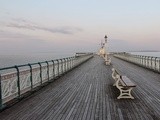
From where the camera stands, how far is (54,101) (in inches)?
399

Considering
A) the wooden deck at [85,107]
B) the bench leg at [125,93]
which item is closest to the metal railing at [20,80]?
the wooden deck at [85,107]

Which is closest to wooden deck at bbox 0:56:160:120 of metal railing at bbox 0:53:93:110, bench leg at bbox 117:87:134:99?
bench leg at bbox 117:87:134:99

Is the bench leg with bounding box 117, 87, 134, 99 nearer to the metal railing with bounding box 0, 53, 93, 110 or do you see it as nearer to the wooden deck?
the wooden deck

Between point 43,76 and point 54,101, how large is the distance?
17.4 feet

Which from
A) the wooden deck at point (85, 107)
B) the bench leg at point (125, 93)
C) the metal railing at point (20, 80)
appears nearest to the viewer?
the wooden deck at point (85, 107)

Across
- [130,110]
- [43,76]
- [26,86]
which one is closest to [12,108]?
[26,86]

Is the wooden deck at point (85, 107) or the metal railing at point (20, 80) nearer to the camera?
the wooden deck at point (85, 107)

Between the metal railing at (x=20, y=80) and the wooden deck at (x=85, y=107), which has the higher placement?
the metal railing at (x=20, y=80)

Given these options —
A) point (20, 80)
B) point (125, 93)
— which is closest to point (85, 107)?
point (125, 93)

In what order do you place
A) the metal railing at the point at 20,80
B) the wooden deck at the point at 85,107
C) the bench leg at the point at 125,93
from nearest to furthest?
the wooden deck at the point at 85,107, the metal railing at the point at 20,80, the bench leg at the point at 125,93

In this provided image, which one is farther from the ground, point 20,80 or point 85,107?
point 20,80

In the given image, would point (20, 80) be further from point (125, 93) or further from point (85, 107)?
point (125, 93)

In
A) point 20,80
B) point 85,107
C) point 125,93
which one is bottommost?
point 85,107

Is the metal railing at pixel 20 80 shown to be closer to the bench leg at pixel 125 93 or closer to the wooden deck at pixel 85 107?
the wooden deck at pixel 85 107
